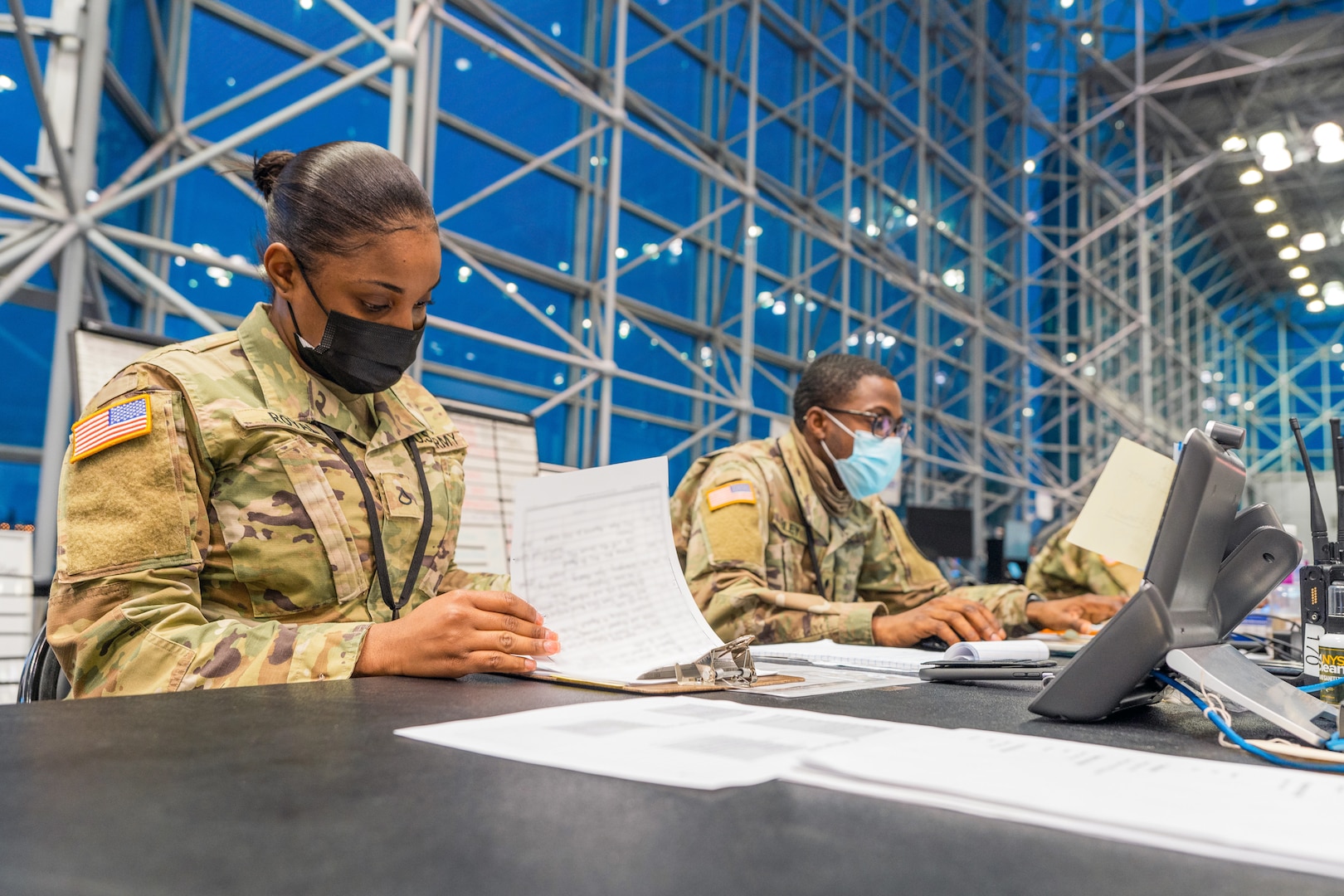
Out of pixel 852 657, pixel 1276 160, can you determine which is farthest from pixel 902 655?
pixel 1276 160

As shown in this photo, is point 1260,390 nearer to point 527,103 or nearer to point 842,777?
point 527,103

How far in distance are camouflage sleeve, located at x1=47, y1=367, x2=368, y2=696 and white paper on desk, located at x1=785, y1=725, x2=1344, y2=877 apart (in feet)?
1.84

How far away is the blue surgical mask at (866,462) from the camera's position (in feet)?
6.98

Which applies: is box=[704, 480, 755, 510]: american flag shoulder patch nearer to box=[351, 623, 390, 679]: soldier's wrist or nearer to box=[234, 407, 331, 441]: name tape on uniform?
box=[234, 407, 331, 441]: name tape on uniform

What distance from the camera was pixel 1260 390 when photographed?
52.1 ft

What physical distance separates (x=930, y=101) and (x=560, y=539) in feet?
30.1

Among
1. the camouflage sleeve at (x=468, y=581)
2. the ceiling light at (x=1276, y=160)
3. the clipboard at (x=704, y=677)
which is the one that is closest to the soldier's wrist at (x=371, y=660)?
the clipboard at (x=704, y=677)

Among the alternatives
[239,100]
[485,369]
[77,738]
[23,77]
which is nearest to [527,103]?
[485,369]

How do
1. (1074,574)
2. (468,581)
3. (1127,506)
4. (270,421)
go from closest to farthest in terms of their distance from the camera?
1. (1127,506)
2. (270,421)
3. (468,581)
4. (1074,574)

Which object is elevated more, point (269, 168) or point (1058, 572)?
point (269, 168)

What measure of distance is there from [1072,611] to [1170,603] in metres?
1.20

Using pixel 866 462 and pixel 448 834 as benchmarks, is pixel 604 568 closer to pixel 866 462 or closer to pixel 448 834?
pixel 448 834

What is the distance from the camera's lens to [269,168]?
123cm

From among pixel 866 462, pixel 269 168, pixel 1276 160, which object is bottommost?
pixel 866 462
